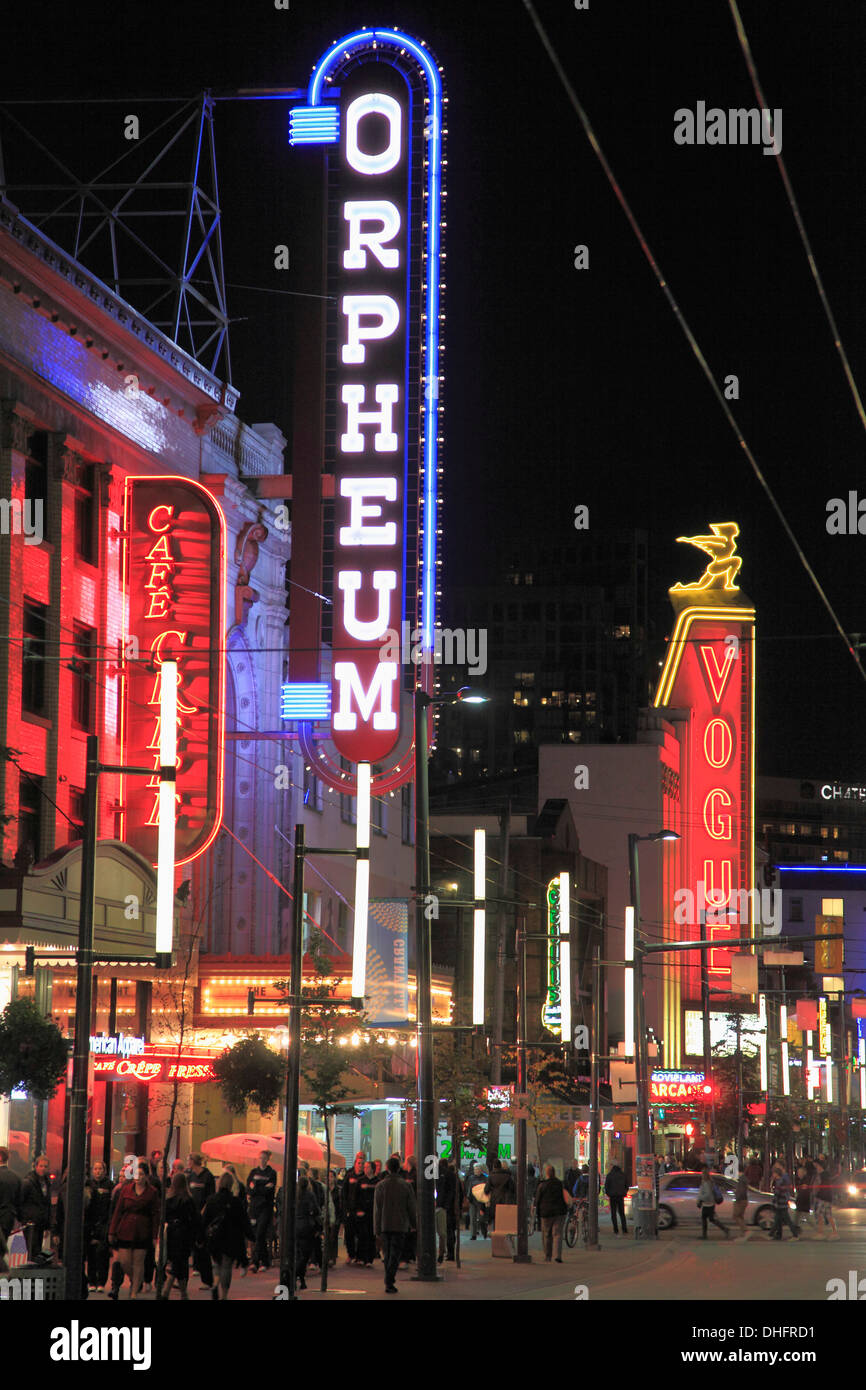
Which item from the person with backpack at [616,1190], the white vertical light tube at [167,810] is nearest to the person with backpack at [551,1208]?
the person with backpack at [616,1190]

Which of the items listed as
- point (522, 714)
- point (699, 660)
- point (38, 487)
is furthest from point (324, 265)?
point (522, 714)


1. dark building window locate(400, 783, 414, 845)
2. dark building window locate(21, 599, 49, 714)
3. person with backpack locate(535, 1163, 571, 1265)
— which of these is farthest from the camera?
dark building window locate(400, 783, 414, 845)

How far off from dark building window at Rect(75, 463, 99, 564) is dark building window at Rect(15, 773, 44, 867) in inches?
199

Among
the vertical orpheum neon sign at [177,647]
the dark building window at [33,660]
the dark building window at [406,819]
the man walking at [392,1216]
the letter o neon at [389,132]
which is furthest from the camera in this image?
the dark building window at [406,819]

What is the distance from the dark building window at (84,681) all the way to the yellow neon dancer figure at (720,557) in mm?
70692

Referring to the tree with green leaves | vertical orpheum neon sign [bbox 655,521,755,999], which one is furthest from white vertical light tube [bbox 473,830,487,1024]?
vertical orpheum neon sign [bbox 655,521,755,999]

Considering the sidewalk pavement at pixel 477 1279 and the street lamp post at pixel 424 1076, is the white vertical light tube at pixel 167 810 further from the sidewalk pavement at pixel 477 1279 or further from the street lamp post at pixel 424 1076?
the street lamp post at pixel 424 1076

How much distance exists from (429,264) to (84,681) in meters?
11.9

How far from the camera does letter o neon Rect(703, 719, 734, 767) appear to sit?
100188 millimetres

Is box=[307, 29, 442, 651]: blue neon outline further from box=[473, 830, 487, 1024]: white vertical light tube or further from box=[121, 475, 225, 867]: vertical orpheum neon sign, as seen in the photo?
box=[473, 830, 487, 1024]: white vertical light tube

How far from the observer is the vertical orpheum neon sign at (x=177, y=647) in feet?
122

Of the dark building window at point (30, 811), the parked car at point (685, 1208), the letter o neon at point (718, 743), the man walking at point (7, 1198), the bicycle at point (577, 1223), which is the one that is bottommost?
the parked car at point (685, 1208)

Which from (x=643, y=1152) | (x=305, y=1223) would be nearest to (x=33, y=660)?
(x=305, y=1223)
